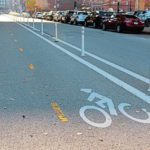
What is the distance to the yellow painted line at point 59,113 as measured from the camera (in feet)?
21.1

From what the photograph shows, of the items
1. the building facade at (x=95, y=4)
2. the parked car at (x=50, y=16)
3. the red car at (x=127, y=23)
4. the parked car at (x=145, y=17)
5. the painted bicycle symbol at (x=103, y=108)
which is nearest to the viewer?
the painted bicycle symbol at (x=103, y=108)

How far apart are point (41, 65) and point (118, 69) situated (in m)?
2.40

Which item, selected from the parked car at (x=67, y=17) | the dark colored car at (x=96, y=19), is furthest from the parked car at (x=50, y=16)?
the dark colored car at (x=96, y=19)

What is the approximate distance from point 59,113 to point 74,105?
24.0 inches

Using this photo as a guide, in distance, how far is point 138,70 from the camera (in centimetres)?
1184

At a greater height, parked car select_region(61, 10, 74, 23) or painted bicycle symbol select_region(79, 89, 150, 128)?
painted bicycle symbol select_region(79, 89, 150, 128)

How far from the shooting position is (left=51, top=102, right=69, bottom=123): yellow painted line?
6.42 m

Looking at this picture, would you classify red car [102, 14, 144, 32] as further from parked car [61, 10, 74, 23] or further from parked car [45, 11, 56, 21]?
parked car [45, 11, 56, 21]

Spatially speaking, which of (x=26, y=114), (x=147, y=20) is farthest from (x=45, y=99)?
(x=147, y=20)

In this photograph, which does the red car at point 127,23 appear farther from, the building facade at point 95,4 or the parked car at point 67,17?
the building facade at point 95,4

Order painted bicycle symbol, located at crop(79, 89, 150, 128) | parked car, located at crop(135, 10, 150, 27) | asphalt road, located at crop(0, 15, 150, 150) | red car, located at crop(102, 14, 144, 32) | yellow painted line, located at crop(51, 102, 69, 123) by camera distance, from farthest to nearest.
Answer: parked car, located at crop(135, 10, 150, 27) → red car, located at crop(102, 14, 144, 32) → yellow painted line, located at crop(51, 102, 69, 123) → painted bicycle symbol, located at crop(79, 89, 150, 128) → asphalt road, located at crop(0, 15, 150, 150)

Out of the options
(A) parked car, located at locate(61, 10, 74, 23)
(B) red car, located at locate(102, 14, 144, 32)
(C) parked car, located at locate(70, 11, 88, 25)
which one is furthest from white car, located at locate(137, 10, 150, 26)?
(A) parked car, located at locate(61, 10, 74, 23)

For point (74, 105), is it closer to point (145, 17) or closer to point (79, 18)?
point (145, 17)

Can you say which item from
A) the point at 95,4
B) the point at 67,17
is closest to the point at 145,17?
the point at 67,17
